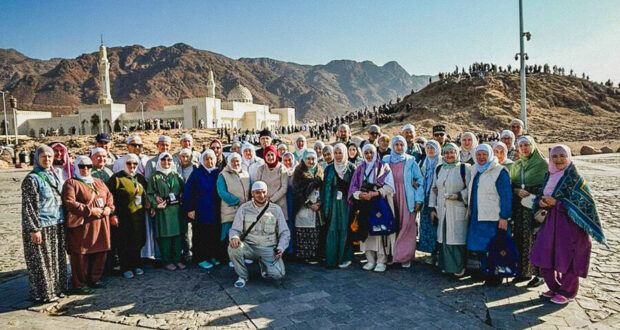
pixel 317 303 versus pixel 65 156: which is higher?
pixel 65 156

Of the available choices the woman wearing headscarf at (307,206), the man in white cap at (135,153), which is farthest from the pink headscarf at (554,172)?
the man in white cap at (135,153)

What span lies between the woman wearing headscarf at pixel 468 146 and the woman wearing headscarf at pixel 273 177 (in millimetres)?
2279

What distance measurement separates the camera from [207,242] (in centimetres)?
530

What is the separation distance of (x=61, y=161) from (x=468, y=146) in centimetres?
486

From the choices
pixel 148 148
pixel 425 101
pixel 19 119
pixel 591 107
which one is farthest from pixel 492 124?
pixel 19 119

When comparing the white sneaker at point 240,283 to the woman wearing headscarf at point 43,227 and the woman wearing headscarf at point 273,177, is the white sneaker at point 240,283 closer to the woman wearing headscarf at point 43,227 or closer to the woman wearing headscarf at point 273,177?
the woman wearing headscarf at point 273,177

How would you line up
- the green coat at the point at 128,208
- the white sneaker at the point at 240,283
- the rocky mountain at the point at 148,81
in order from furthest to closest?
the rocky mountain at the point at 148,81 → the green coat at the point at 128,208 → the white sneaker at the point at 240,283

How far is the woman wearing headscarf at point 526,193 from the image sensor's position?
438 centimetres

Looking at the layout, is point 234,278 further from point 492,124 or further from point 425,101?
point 425,101

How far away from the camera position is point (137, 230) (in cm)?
492

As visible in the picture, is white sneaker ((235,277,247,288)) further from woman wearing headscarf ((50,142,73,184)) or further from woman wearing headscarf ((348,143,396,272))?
woman wearing headscarf ((50,142,73,184))

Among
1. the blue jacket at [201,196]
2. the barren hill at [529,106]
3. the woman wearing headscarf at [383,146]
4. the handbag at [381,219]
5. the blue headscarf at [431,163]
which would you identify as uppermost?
the barren hill at [529,106]

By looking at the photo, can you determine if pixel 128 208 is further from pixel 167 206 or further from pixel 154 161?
pixel 154 161

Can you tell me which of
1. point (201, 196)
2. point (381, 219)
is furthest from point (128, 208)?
point (381, 219)
